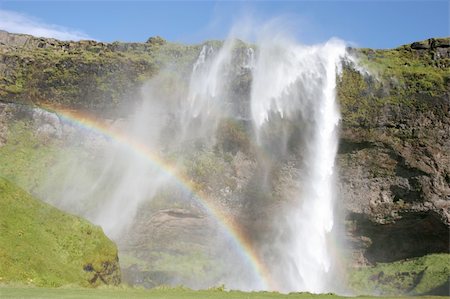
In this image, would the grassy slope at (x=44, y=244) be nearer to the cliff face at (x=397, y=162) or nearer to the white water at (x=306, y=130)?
the white water at (x=306, y=130)

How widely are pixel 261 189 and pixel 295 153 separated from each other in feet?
16.8

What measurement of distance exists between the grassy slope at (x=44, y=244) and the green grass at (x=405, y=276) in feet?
87.5

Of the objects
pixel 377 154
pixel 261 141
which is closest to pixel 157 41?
pixel 261 141

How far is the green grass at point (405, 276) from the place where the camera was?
144 feet

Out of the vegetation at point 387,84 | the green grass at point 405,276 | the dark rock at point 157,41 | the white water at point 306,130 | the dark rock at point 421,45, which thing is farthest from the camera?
the dark rock at point 157,41

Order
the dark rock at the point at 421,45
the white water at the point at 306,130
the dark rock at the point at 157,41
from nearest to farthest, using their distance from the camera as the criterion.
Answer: the white water at the point at 306,130, the dark rock at the point at 421,45, the dark rock at the point at 157,41

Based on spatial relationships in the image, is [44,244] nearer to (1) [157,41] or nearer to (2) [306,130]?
(2) [306,130]

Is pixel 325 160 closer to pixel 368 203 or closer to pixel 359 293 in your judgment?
pixel 368 203

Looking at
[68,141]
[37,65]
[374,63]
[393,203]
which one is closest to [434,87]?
[374,63]

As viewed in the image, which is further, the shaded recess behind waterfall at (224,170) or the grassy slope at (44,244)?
the shaded recess behind waterfall at (224,170)

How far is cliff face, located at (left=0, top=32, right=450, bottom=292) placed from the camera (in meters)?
50.3

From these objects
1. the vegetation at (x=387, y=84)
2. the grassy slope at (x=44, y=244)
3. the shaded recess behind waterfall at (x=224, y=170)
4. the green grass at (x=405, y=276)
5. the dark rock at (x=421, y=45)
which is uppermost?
the dark rock at (x=421, y=45)

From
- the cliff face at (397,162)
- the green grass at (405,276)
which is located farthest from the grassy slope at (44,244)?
the cliff face at (397,162)

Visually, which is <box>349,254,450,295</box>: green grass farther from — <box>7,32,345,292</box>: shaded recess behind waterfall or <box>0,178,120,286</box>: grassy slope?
<box>0,178,120,286</box>: grassy slope
